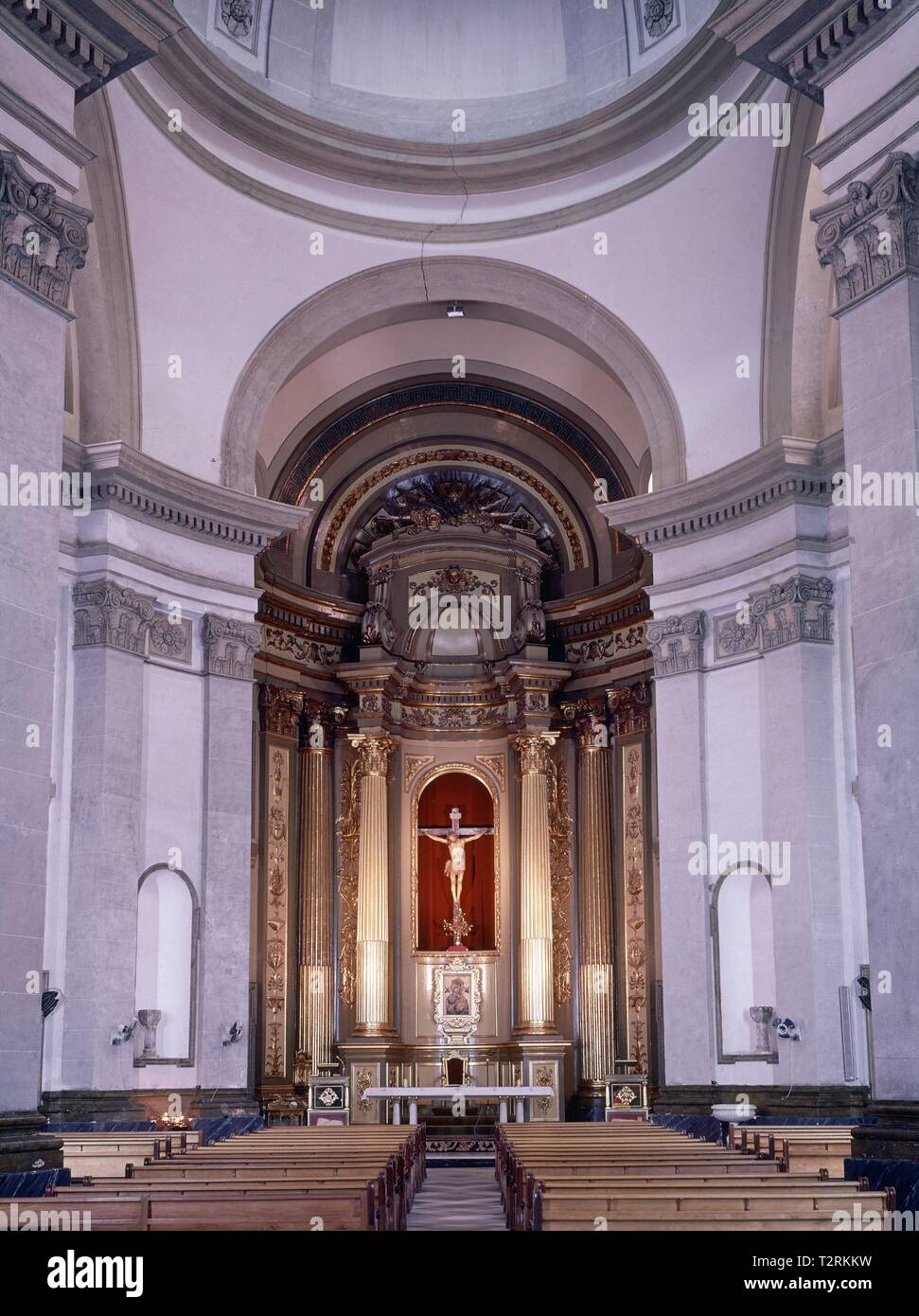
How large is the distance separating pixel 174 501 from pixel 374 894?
778 centimetres

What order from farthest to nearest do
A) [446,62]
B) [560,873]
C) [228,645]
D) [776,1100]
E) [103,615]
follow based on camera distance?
1. [560,873]
2. [446,62]
3. [228,645]
4. [103,615]
5. [776,1100]

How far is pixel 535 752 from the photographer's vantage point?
75.9ft

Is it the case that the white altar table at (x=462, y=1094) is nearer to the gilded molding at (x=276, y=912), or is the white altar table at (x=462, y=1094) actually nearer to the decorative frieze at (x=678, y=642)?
the gilded molding at (x=276, y=912)

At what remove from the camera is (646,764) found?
21688 mm

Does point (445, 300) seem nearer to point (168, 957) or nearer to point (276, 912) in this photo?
point (276, 912)

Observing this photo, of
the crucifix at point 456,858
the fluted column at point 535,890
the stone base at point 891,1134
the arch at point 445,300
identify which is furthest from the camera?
the crucifix at point 456,858

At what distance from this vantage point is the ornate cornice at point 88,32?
10382 millimetres

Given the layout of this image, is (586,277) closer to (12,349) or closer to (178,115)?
(178,115)

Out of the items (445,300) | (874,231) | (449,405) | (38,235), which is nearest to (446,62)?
(445,300)

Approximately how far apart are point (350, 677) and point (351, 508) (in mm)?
2871

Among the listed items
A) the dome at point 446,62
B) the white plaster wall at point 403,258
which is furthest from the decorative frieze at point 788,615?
the dome at point 446,62

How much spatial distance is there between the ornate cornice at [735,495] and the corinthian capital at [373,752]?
243 inches
